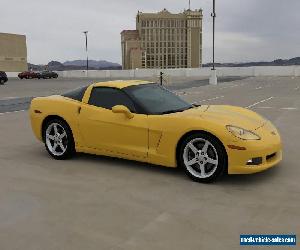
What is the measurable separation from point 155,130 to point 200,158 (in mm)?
767

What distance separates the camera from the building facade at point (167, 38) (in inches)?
7096

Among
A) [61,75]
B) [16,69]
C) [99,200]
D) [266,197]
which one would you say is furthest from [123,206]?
[16,69]

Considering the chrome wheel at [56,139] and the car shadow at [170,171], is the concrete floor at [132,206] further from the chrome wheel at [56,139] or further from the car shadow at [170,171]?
the chrome wheel at [56,139]

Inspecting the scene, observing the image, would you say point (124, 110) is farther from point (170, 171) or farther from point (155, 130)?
point (170, 171)

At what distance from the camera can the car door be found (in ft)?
18.9

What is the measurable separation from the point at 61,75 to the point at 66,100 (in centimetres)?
6530

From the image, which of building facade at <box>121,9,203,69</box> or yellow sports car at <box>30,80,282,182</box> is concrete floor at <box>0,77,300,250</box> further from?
building facade at <box>121,9,203,69</box>

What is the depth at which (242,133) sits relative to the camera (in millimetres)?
5164

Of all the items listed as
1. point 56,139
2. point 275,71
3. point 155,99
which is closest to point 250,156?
point 155,99

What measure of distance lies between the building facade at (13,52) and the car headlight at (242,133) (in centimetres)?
9098

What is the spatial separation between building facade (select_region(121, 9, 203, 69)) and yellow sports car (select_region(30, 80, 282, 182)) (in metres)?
170

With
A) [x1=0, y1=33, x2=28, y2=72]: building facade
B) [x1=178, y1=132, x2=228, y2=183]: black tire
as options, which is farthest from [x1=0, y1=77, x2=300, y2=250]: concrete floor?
[x1=0, y1=33, x2=28, y2=72]: building facade

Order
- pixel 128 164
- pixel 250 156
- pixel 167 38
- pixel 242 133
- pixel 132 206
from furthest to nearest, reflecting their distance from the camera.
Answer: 1. pixel 167 38
2. pixel 128 164
3. pixel 242 133
4. pixel 250 156
5. pixel 132 206

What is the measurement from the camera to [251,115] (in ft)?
20.1
